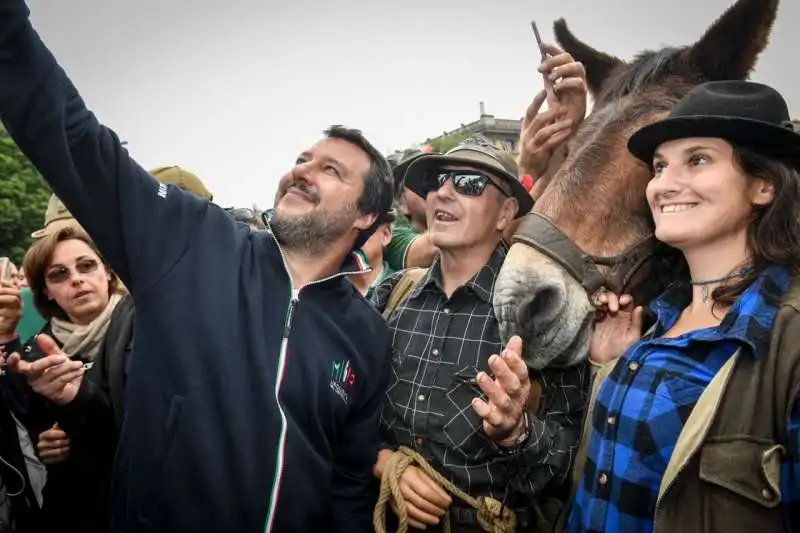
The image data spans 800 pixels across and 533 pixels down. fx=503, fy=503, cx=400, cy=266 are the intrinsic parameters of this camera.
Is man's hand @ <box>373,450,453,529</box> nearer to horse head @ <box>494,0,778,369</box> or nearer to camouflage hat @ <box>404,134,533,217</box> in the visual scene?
horse head @ <box>494,0,778,369</box>

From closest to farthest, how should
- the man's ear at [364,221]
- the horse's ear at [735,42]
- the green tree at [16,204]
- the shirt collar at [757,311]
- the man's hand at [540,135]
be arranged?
the shirt collar at [757,311], the horse's ear at [735,42], the man's ear at [364,221], the man's hand at [540,135], the green tree at [16,204]

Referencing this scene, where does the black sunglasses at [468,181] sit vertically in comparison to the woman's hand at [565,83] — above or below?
below

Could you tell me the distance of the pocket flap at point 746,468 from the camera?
4.66 ft

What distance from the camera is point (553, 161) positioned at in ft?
10.2

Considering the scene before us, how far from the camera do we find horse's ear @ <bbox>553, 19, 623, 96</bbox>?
3.57 meters

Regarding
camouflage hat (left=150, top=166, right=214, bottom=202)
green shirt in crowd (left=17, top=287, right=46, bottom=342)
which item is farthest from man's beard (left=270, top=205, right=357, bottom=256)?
green shirt in crowd (left=17, top=287, right=46, bottom=342)

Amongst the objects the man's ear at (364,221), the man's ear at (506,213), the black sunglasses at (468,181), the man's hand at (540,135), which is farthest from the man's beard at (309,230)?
the man's hand at (540,135)

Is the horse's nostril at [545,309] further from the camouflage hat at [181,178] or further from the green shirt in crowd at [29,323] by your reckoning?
the green shirt in crowd at [29,323]

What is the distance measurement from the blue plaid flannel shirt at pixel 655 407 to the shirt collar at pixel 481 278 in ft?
2.56

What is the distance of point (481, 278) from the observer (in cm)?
255

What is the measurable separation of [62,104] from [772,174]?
7.95 ft

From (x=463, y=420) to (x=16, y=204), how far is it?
81.8ft

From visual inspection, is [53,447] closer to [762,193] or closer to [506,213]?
[506,213]

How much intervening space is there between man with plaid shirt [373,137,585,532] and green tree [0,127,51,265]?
22.9 meters
